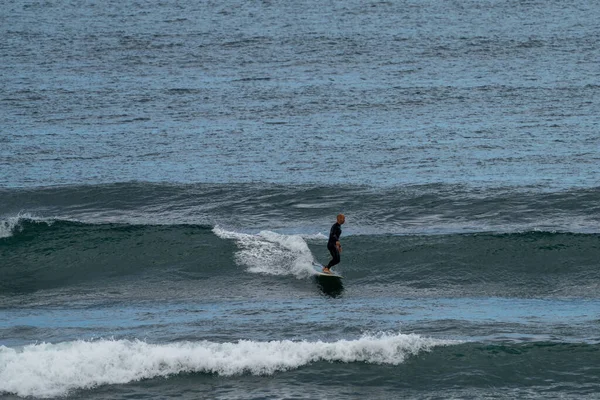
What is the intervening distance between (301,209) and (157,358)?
12089 mm

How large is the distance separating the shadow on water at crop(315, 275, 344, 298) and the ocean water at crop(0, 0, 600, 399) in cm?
7

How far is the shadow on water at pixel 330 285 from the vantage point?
2242 centimetres

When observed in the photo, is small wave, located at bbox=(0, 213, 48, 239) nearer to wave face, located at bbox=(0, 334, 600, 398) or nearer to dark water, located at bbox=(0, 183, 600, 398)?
dark water, located at bbox=(0, 183, 600, 398)

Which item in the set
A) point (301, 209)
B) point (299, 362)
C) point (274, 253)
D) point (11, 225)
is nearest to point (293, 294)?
point (274, 253)

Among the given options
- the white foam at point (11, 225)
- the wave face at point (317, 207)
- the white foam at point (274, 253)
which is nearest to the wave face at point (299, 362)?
the white foam at point (274, 253)

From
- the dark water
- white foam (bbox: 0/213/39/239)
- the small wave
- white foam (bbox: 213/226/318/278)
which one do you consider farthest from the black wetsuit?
white foam (bbox: 0/213/39/239)

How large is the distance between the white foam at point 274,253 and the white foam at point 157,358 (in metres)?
5.27

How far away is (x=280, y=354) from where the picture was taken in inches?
709

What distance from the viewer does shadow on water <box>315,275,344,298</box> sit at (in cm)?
2242

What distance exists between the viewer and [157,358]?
17906mm

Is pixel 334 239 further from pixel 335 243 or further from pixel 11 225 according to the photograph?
pixel 11 225

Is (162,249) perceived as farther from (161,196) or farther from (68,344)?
(68,344)

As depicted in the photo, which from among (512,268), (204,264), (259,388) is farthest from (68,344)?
(512,268)

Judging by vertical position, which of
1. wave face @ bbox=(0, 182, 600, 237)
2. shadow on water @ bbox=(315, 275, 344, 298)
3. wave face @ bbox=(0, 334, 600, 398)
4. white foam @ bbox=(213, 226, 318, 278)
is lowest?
wave face @ bbox=(0, 334, 600, 398)
